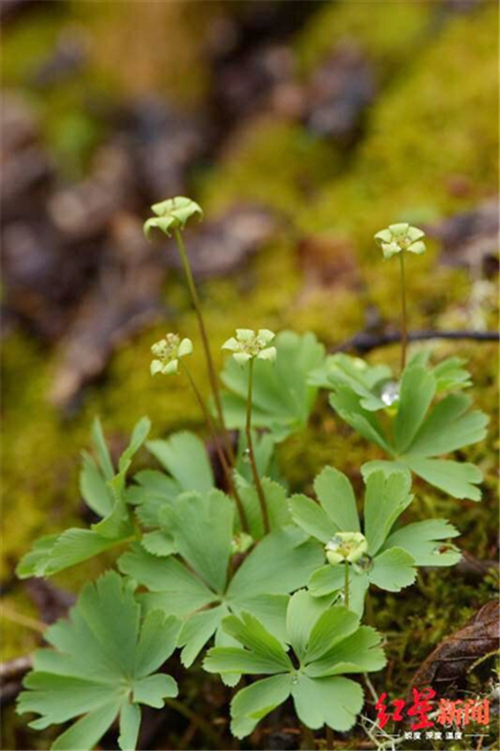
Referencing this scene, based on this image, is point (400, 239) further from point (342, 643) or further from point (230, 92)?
point (230, 92)

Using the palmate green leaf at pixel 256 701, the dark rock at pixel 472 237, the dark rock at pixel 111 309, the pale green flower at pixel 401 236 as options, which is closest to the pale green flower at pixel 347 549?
the palmate green leaf at pixel 256 701

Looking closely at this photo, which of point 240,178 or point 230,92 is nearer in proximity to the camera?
point 240,178

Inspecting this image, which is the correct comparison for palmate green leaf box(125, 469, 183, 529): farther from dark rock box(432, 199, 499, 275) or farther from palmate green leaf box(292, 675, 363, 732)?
dark rock box(432, 199, 499, 275)

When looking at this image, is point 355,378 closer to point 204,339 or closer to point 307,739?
point 204,339

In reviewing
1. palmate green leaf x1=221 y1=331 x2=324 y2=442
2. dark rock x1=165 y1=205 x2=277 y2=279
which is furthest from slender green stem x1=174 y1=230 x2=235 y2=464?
dark rock x1=165 y1=205 x2=277 y2=279

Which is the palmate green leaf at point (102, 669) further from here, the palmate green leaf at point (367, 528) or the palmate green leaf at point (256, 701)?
→ the palmate green leaf at point (367, 528)

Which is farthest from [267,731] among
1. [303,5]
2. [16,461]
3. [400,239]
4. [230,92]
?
[303,5]
